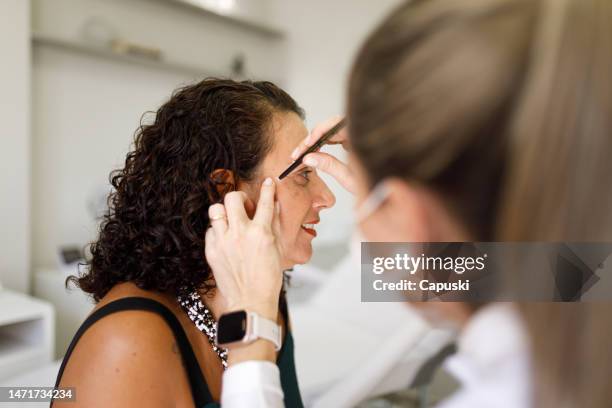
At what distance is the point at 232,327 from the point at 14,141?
2.06 metres

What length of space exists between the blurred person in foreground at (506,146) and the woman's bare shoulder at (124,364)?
521mm

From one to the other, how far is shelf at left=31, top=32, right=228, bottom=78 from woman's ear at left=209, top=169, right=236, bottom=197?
1.98 meters

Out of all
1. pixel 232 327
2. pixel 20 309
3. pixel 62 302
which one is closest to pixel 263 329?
pixel 232 327

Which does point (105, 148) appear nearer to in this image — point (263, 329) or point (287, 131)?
point (287, 131)

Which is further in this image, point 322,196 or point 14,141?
point 14,141

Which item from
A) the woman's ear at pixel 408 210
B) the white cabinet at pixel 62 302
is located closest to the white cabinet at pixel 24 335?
the white cabinet at pixel 62 302

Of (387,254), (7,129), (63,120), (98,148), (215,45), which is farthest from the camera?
(215,45)

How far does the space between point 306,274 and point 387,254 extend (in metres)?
2.13

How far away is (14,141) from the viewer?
222cm

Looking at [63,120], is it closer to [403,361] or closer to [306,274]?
[306,274]

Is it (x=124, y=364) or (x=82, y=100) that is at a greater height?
(x=82, y=100)

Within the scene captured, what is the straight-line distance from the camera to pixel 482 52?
1.20 ft

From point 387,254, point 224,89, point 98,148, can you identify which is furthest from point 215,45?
point 387,254

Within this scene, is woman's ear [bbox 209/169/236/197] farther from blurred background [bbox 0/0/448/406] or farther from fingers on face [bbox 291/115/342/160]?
blurred background [bbox 0/0/448/406]
